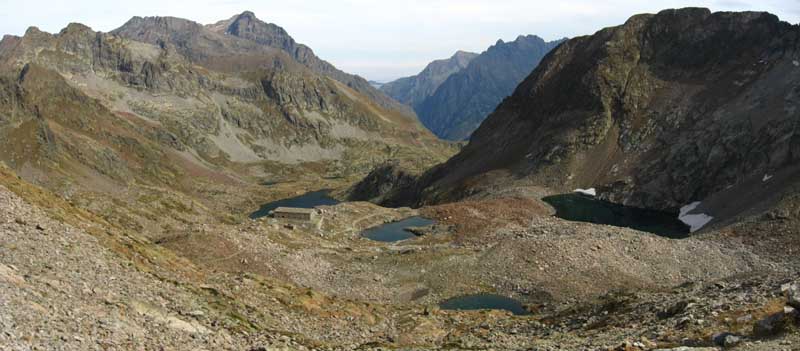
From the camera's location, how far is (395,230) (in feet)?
299

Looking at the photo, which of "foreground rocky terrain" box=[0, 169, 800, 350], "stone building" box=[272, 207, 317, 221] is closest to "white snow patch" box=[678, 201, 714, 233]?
"foreground rocky terrain" box=[0, 169, 800, 350]

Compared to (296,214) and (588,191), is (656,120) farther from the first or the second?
(296,214)

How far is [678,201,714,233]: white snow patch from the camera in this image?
303 ft

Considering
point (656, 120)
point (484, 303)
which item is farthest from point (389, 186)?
point (484, 303)

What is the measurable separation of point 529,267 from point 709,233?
2814 cm

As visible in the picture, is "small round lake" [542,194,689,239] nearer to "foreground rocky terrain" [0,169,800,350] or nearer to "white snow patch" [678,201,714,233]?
"white snow patch" [678,201,714,233]

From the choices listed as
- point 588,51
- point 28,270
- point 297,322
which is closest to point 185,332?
point 28,270

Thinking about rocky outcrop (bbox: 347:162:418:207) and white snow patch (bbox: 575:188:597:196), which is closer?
white snow patch (bbox: 575:188:597:196)

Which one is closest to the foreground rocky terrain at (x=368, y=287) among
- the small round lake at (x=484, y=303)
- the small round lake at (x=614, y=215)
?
the small round lake at (x=484, y=303)

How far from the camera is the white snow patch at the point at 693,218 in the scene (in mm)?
92375

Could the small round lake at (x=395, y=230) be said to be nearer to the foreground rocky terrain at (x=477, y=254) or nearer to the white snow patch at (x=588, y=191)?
the foreground rocky terrain at (x=477, y=254)

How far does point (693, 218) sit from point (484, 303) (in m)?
57.6

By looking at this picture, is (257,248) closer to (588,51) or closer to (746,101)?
(746,101)

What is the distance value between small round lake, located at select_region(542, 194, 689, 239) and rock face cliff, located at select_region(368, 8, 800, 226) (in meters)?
3.73
